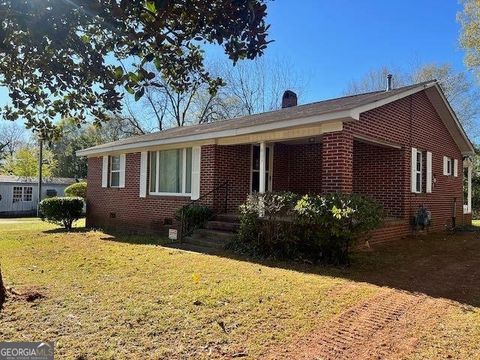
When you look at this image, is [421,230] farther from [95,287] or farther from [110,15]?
[110,15]

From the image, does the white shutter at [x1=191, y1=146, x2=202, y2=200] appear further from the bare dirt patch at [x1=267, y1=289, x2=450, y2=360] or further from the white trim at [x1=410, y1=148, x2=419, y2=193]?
the bare dirt patch at [x1=267, y1=289, x2=450, y2=360]

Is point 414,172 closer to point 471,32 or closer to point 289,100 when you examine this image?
point 289,100

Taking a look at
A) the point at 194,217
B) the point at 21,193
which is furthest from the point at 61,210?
the point at 21,193

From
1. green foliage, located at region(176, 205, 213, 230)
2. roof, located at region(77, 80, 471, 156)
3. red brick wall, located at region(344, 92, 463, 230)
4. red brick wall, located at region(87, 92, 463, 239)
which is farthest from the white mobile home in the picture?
red brick wall, located at region(344, 92, 463, 230)

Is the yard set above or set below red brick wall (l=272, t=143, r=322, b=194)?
below

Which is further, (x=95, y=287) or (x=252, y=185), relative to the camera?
(x=252, y=185)

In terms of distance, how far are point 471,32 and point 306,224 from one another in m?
17.3

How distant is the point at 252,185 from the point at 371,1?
7.14m

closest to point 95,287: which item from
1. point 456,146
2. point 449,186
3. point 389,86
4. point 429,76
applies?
point 389,86

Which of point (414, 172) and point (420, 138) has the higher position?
point (420, 138)

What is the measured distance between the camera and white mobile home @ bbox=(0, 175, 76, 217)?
2925 centimetres

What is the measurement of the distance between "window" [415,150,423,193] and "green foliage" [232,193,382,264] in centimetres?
483

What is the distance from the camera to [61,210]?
14.9 metres

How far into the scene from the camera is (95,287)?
5.75m
